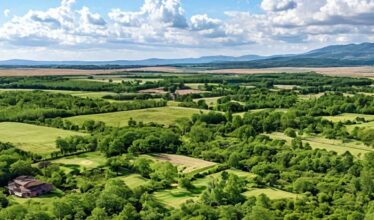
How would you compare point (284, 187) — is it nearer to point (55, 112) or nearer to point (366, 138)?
point (366, 138)

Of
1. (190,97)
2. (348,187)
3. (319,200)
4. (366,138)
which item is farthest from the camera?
(190,97)

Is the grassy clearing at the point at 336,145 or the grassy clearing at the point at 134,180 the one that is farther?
the grassy clearing at the point at 336,145

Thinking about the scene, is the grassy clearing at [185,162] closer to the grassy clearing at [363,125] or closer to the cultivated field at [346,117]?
the grassy clearing at [363,125]

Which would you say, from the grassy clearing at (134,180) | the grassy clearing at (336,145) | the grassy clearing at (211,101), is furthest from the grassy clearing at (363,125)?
the grassy clearing at (134,180)

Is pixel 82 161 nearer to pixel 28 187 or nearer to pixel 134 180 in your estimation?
pixel 134 180

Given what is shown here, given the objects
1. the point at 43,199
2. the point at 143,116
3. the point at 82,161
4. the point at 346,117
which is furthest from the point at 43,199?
the point at 346,117

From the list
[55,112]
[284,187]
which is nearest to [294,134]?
[284,187]
